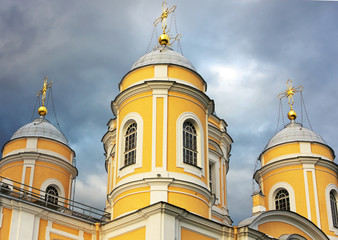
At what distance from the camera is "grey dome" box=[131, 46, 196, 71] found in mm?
24359

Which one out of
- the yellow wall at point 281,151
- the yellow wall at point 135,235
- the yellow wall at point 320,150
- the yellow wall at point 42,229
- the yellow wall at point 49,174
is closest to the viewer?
the yellow wall at point 135,235

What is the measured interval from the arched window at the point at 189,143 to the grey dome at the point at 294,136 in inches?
430

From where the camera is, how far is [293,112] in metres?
34.5

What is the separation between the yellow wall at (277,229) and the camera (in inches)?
913

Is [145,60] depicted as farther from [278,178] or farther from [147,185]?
[278,178]

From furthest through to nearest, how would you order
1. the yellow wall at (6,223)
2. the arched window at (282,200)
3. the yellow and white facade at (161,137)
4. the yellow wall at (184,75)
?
the arched window at (282,200) → the yellow wall at (184,75) → the yellow and white facade at (161,137) → the yellow wall at (6,223)

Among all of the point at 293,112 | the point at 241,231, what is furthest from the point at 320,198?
the point at 241,231

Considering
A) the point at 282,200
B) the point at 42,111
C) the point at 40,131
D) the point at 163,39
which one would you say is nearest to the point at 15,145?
the point at 40,131

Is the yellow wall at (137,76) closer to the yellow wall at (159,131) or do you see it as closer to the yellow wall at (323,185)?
the yellow wall at (159,131)

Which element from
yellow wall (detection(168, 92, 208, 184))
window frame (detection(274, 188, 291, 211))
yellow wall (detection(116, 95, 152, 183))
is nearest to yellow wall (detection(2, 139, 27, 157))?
yellow wall (detection(116, 95, 152, 183))

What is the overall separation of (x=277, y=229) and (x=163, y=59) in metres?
9.14

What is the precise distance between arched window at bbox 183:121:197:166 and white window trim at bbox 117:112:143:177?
72.6 inches

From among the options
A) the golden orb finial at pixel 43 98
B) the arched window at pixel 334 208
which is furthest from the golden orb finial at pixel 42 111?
the arched window at pixel 334 208

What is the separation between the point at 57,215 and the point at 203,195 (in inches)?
231
